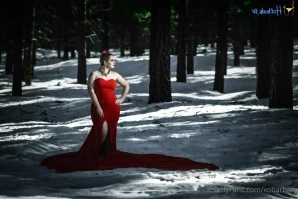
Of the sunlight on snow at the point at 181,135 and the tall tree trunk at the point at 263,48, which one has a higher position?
the tall tree trunk at the point at 263,48

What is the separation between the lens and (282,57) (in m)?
10.9

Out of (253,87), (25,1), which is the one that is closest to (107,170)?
(25,1)

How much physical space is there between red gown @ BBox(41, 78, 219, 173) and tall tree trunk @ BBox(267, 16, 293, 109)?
19.9 feet

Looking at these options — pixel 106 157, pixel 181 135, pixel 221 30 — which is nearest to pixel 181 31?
pixel 221 30

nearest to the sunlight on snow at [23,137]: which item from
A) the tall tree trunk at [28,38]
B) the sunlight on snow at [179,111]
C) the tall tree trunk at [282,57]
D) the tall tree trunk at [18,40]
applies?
the sunlight on snow at [179,111]

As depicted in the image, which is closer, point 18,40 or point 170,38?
point 170,38

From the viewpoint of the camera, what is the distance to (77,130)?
956 cm

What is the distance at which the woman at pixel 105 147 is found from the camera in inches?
229

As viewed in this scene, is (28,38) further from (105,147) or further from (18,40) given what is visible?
(105,147)

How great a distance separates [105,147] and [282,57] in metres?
6.95

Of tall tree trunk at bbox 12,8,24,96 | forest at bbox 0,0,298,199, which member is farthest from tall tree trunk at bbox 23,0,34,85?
tall tree trunk at bbox 12,8,24,96

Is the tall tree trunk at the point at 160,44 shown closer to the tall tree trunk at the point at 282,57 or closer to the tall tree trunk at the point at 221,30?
the tall tree trunk at the point at 282,57

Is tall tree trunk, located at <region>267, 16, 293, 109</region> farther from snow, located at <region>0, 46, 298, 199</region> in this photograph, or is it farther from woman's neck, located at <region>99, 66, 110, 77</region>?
woman's neck, located at <region>99, 66, 110, 77</region>

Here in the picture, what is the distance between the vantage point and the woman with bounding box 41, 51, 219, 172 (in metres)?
5.81
